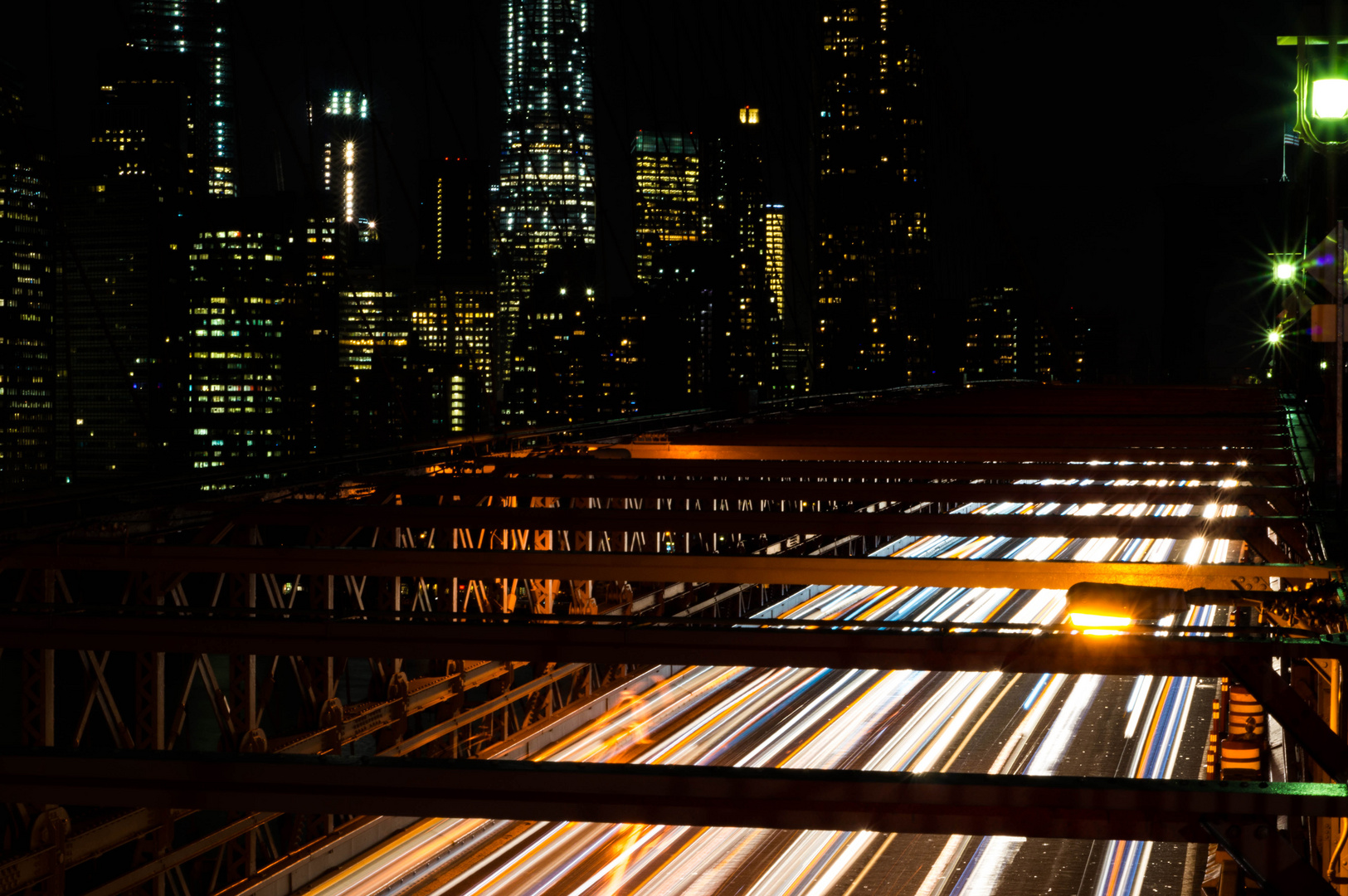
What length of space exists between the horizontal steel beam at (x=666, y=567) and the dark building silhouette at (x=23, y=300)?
19.2ft

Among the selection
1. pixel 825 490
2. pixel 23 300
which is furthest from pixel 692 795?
pixel 23 300

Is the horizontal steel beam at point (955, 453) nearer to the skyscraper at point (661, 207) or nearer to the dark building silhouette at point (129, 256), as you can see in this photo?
the dark building silhouette at point (129, 256)

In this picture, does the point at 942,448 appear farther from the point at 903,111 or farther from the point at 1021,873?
the point at 903,111

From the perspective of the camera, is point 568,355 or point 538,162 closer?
point 568,355

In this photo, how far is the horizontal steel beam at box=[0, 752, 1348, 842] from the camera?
155 inches

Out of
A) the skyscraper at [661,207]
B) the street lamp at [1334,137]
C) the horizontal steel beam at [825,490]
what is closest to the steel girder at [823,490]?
the horizontal steel beam at [825,490]

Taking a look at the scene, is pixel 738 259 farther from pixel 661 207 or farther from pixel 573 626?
pixel 573 626

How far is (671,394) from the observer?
40625 mm

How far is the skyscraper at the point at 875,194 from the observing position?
212 ft

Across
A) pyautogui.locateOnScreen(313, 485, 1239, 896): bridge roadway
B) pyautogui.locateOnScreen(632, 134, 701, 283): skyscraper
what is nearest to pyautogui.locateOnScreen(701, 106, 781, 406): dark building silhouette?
pyautogui.locateOnScreen(632, 134, 701, 283): skyscraper

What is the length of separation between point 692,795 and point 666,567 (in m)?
4.46

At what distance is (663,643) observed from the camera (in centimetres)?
605

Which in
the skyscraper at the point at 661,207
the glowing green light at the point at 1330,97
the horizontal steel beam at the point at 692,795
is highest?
the skyscraper at the point at 661,207

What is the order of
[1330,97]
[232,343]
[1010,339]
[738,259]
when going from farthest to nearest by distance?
[1010,339]
[738,259]
[232,343]
[1330,97]
